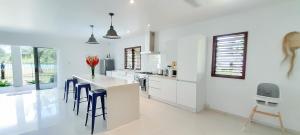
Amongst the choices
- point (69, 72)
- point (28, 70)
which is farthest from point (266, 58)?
point (28, 70)

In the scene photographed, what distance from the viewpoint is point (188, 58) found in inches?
147

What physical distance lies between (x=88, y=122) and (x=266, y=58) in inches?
157

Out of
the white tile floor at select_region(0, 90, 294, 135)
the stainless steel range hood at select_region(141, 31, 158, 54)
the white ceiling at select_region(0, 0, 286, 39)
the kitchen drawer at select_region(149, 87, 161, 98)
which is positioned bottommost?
the white tile floor at select_region(0, 90, 294, 135)

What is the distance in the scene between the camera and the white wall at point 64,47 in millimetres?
5548

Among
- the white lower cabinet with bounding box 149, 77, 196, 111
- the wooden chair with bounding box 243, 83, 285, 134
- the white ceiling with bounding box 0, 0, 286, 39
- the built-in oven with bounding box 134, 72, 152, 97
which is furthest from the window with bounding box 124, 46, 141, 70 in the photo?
the wooden chair with bounding box 243, 83, 285, 134

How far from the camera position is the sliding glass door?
20.3 ft

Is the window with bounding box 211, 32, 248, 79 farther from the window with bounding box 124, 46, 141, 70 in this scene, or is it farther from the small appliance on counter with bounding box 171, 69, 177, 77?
the window with bounding box 124, 46, 141, 70

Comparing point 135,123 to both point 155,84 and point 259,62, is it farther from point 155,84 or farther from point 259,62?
point 259,62

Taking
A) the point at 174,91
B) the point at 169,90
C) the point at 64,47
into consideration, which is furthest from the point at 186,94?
the point at 64,47

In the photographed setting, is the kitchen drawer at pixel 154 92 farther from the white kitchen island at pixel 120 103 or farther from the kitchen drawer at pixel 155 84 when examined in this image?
the white kitchen island at pixel 120 103

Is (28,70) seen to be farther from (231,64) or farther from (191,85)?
(231,64)

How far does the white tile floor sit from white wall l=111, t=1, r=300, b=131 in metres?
0.38

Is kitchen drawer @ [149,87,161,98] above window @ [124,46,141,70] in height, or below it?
below

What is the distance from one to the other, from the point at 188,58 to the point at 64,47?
582cm
